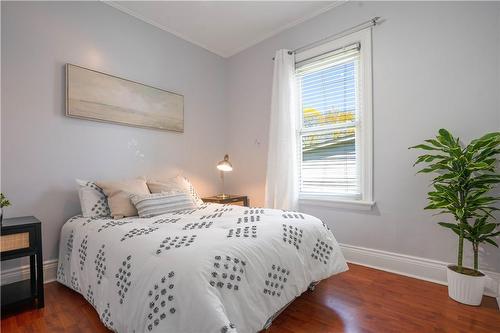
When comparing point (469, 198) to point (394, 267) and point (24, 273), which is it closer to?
point (394, 267)

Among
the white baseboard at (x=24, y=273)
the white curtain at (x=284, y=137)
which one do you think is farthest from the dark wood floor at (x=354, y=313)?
the white curtain at (x=284, y=137)

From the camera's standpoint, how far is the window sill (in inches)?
103

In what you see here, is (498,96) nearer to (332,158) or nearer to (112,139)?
(332,158)

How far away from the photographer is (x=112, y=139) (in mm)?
2711

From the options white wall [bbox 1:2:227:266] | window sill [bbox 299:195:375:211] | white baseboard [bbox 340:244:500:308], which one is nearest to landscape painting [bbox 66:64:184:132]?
white wall [bbox 1:2:227:266]

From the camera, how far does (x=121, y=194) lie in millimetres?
2264

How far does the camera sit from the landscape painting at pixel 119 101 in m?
2.43

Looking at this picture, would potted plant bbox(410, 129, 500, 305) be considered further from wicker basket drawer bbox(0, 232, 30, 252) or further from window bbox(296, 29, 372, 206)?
→ wicker basket drawer bbox(0, 232, 30, 252)

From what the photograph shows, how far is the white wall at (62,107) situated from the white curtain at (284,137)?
122 cm

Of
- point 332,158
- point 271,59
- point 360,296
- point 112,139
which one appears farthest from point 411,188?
point 112,139

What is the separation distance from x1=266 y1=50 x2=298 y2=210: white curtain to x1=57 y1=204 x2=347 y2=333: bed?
3.33 ft

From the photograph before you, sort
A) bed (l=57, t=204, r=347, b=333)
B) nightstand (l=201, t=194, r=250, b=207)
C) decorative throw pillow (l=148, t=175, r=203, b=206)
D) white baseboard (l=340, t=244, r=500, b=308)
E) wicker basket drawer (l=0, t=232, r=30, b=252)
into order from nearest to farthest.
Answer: bed (l=57, t=204, r=347, b=333)
wicker basket drawer (l=0, t=232, r=30, b=252)
white baseboard (l=340, t=244, r=500, b=308)
decorative throw pillow (l=148, t=175, r=203, b=206)
nightstand (l=201, t=194, r=250, b=207)

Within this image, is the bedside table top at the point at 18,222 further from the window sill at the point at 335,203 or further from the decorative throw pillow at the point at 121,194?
the window sill at the point at 335,203

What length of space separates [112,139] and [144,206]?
3.31 ft
